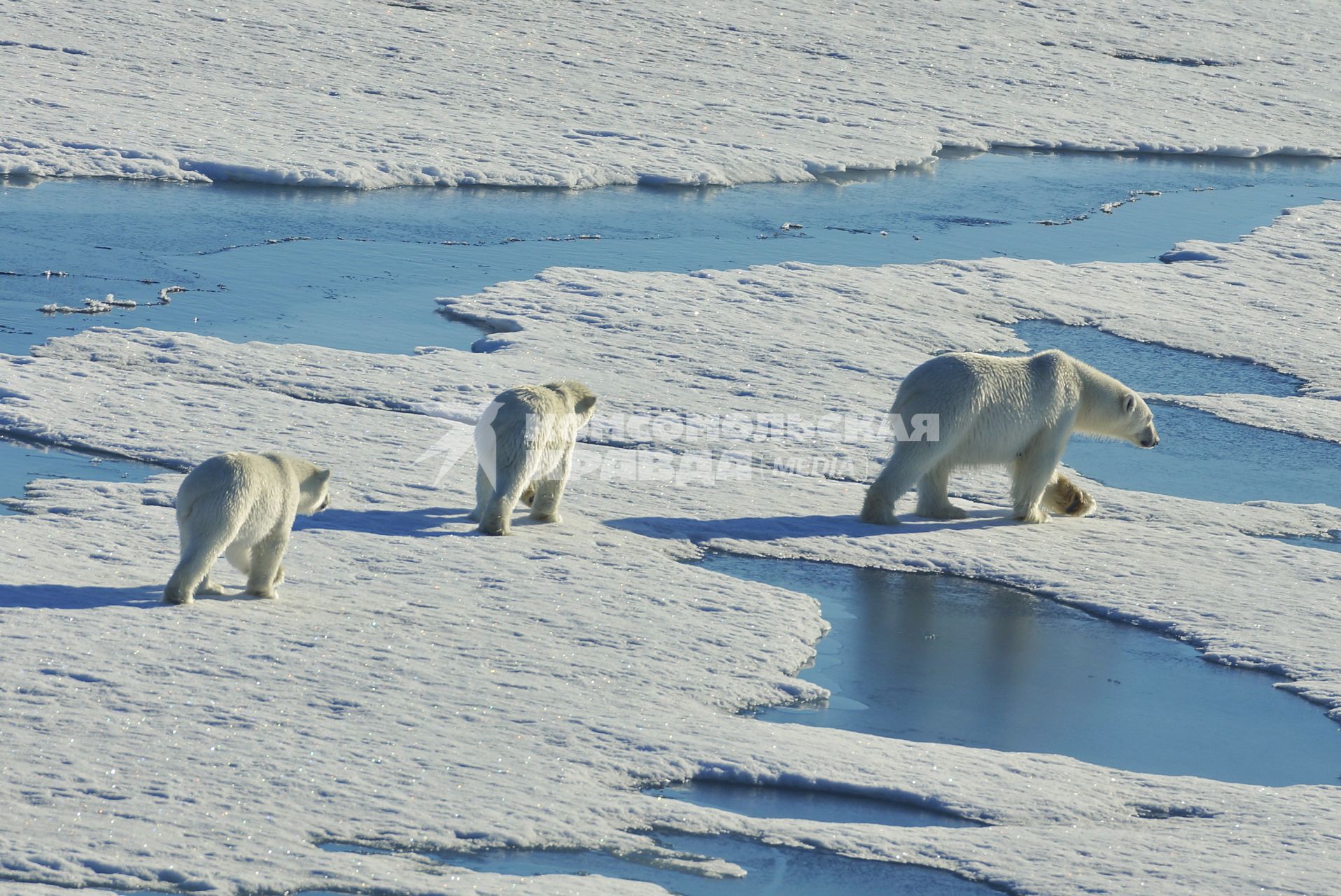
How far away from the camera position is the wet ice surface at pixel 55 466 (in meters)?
8.29

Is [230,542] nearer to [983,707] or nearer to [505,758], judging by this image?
[505,758]

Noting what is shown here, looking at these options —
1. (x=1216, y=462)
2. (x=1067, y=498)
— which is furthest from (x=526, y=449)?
(x=1216, y=462)

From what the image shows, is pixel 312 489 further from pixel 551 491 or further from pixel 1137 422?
pixel 1137 422

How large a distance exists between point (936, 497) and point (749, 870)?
13.7 feet

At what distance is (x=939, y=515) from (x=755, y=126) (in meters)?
11.7

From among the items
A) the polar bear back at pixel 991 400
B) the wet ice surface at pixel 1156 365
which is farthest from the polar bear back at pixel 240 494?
the wet ice surface at pixel 1156 365

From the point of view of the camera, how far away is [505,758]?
18.5 feet

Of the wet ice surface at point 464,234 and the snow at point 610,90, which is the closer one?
the wet ice surface at point 464,234

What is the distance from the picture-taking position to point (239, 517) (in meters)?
6.29

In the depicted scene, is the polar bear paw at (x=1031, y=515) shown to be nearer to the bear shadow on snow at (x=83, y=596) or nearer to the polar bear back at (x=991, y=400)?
the polar bear back at (x=991, y=400)

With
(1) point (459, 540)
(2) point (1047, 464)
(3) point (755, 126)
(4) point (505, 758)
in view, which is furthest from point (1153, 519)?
(3) point (755, 126)

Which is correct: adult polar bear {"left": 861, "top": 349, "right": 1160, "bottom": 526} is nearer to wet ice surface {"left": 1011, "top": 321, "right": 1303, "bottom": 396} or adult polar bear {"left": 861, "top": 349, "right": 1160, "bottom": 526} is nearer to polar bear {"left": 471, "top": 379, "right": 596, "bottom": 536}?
polar bear {"left": 471, "top": 379, "right": 596, "bottom": 536}

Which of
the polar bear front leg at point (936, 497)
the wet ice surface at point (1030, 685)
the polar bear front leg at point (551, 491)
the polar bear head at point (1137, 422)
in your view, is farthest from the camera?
the polar bear head at point (1137, 422)

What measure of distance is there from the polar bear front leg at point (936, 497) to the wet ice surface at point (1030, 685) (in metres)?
0.87
